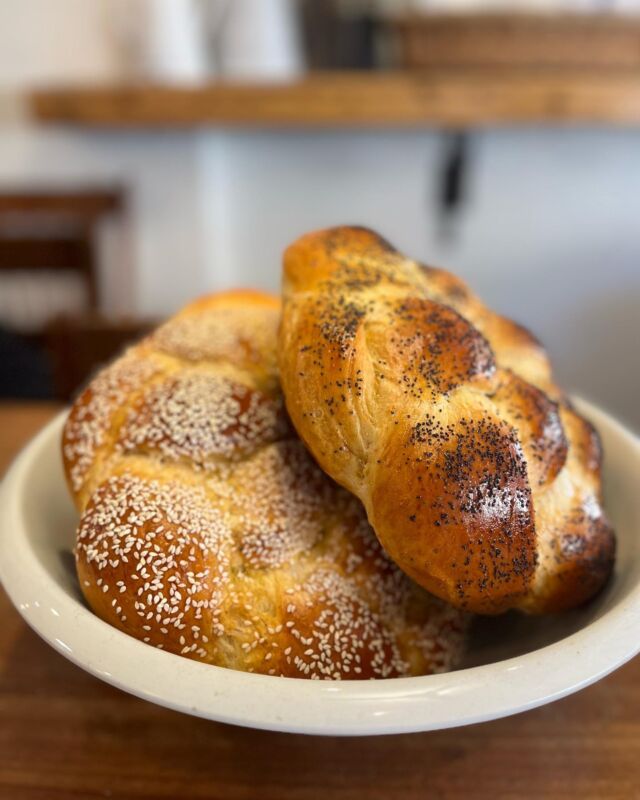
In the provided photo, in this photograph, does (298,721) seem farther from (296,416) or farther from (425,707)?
(296,416)

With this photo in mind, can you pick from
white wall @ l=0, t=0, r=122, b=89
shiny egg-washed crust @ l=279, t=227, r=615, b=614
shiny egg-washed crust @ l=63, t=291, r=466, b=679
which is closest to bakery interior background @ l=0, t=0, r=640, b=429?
white wall @ l=0, t=0, r=122, b=89

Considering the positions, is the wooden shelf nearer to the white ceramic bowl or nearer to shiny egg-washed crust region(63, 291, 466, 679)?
shiny egg-washed crust region(63, 291, 466, 679)

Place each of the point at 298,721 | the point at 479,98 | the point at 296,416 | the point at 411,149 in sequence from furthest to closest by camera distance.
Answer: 1. the point at 411,149
2. the point at 479,98
3. the point at 296,416
4. the point at 298,721

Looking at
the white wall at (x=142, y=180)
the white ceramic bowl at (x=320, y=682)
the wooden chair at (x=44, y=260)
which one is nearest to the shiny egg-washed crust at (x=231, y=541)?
the white ceramic bowl at (x=320, y=682)

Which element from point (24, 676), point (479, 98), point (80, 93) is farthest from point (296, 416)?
point (80, 93)

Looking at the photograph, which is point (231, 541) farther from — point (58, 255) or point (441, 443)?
point (58, 255)

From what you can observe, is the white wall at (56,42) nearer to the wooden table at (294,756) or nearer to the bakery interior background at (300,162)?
the bakery interior background at (300,162)
